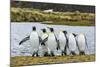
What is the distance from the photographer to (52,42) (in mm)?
1915

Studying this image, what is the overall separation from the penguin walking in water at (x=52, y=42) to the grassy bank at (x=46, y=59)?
64 millimetres

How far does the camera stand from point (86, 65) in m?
2.06

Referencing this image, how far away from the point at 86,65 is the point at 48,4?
2.27ft

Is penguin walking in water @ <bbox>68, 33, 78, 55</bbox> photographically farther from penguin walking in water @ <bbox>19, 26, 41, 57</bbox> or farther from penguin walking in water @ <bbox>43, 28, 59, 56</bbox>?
penguin walking in water @ <bbox>19, 26, 41, 57</bbox>

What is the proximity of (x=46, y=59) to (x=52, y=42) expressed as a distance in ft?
0.53

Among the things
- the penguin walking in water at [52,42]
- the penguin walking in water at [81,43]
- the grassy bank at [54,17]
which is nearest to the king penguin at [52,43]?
the penguin walking in water at [52,42]

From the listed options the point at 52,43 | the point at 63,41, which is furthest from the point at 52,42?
the point at 63,41

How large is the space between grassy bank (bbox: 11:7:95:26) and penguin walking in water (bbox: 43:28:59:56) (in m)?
0.12

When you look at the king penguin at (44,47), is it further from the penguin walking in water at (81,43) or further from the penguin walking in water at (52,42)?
the penguin walking in water at (81,43)
